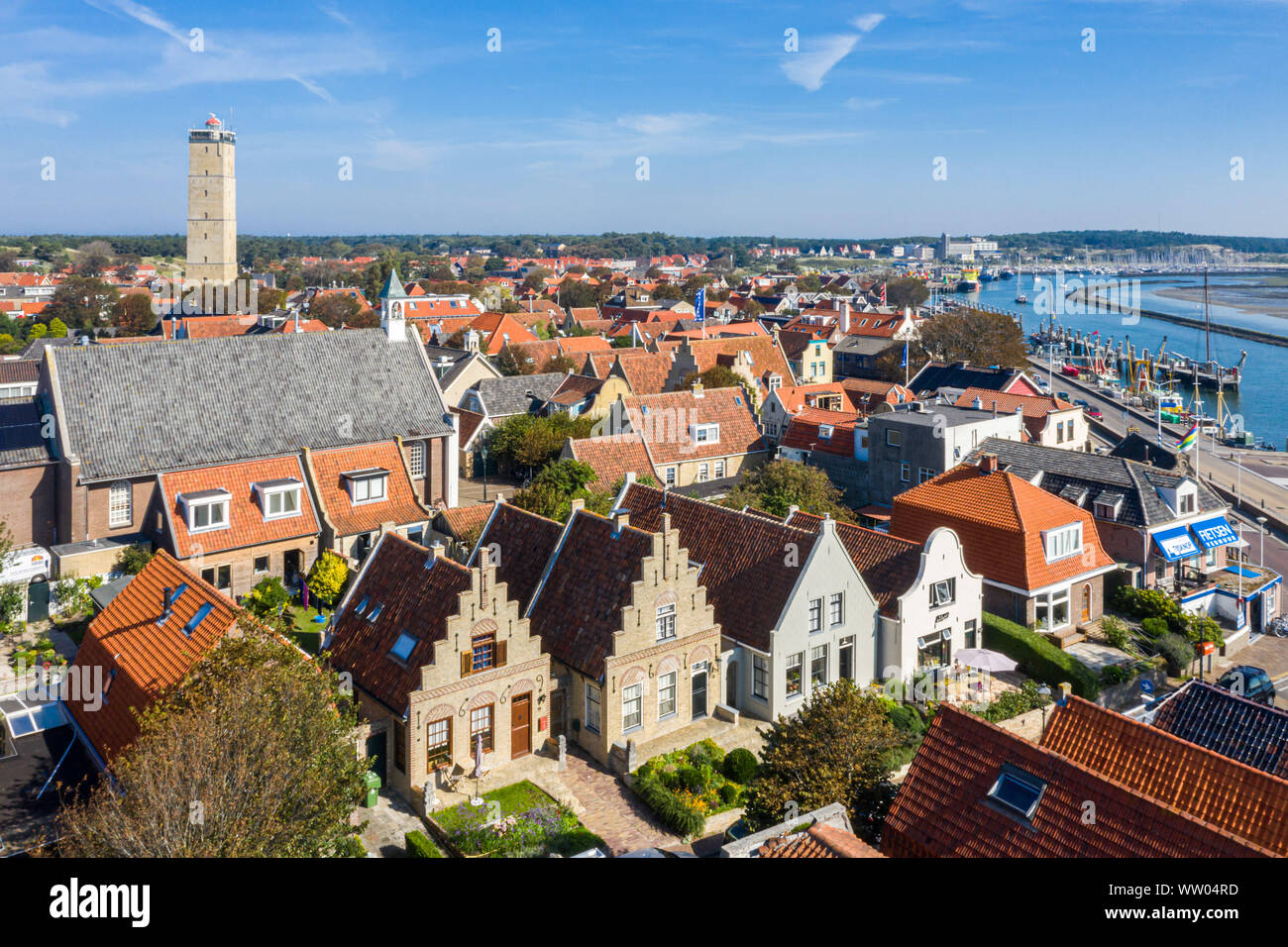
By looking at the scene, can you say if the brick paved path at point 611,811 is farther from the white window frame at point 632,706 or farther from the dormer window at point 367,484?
the dormer window at point 367,484

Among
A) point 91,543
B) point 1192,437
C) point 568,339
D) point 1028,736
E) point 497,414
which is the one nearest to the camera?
point 1028,736

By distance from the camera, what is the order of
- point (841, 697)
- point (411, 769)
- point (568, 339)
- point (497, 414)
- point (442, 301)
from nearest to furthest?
point (841, 697) → point (411, 769) → point (497, 414) → point (568, 339) → point (442, 301)

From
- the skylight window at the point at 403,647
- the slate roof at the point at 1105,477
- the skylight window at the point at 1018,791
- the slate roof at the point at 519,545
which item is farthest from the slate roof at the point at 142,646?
the slate roof at the point at 1105,477

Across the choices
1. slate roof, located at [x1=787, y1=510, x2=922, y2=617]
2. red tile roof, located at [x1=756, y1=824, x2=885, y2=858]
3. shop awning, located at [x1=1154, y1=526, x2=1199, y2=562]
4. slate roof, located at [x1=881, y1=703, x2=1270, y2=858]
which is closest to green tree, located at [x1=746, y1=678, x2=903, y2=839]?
slate roof, located at [x1=881, y1=703, x2=1270, y2=858]

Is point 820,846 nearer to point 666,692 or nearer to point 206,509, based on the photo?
point 666,692
